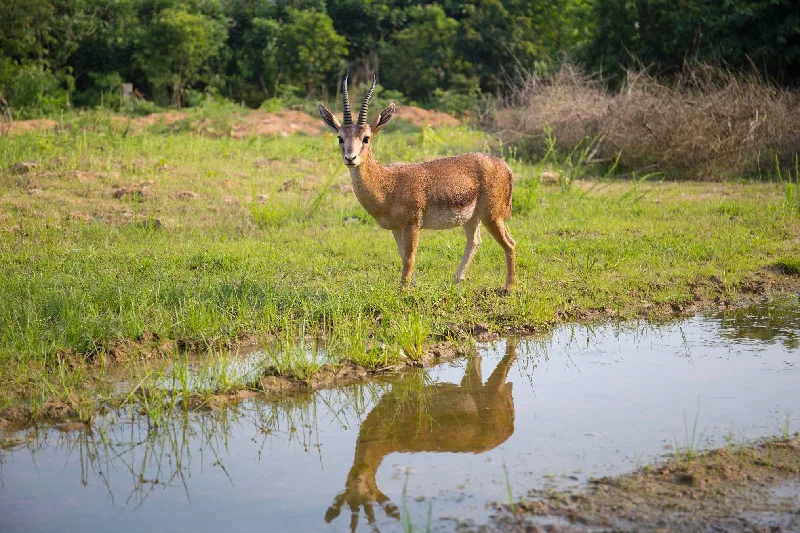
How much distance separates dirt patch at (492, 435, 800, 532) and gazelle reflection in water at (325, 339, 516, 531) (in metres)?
0.74

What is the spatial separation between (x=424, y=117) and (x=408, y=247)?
17.2 meters

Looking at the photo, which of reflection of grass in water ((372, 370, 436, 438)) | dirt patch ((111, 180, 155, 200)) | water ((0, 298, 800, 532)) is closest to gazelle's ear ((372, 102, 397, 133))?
water ((0, 298, 800, 532))

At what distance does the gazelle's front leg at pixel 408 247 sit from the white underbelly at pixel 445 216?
5.3 inches

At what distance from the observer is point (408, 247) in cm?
797

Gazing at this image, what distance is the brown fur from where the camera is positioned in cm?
784

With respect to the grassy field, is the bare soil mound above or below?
above

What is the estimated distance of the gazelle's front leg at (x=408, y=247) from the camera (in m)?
7.96

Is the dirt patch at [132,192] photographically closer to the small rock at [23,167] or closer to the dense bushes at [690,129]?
the small rock at [23,167]

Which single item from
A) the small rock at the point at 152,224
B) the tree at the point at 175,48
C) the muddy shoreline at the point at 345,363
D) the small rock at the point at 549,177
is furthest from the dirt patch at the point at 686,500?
the tree at the point at 175,48

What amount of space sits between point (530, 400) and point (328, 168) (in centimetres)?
939

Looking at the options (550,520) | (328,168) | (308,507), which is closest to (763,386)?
(550,520)

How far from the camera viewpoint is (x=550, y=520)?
4.22 metres

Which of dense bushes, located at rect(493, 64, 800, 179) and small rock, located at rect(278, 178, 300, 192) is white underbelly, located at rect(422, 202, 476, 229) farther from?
dense bushes, located at rect(493, 64, 800, 179)

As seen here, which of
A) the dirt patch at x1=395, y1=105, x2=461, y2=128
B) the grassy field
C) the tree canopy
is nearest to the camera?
the grassy field
